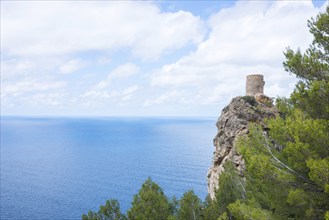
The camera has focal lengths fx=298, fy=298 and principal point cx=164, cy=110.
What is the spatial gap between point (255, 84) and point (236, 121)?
3.50 metres

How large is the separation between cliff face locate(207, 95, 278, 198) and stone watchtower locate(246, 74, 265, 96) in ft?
2.11

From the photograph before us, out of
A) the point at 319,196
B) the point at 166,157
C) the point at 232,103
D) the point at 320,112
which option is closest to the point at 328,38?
the point at 320,112

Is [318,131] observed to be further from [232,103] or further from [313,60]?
[232,103]

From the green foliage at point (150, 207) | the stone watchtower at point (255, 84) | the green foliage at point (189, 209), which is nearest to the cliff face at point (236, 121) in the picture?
the stone watchtower at point (255, 84)

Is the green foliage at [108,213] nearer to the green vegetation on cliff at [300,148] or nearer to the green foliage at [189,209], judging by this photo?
the green foliage at [189,209]

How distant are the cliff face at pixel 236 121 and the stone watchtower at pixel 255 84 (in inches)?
25.3

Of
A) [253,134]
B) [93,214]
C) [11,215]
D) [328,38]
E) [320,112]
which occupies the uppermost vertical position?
[328,38]

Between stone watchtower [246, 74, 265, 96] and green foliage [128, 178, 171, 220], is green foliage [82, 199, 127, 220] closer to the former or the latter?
green foliage [128, 178, 171, 220]

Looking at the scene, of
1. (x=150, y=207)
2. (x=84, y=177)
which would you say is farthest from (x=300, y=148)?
(x=84, y=177)

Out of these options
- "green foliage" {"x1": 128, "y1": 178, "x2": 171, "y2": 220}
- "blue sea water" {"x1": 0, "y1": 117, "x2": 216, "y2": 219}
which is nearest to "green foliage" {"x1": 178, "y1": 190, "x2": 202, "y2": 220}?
"green foliage" {"x1": 128, "y1": 178, "x2": 171, "y2": 220}

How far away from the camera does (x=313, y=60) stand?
980 centimetres

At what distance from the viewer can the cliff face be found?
23328 mm

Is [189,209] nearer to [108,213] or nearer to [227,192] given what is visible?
[227,192]

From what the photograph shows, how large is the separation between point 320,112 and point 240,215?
14.4 ft
